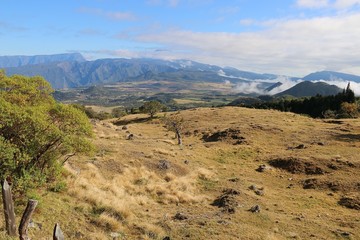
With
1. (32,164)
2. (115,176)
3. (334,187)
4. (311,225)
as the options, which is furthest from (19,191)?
(334,187)

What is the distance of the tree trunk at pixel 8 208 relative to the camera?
13875mm

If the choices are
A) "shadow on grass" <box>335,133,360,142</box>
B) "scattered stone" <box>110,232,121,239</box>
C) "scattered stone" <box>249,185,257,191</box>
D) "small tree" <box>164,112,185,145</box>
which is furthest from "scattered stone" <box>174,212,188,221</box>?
"shadow on grass" <box>335,133,360,142</box>

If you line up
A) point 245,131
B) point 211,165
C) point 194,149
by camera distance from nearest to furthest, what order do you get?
1. point 211,165
2. point 194,149
3. point 245,131

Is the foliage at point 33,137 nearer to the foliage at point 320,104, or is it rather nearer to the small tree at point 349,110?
the small tree at point 349,110

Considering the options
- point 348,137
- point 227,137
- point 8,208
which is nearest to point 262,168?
point 227,137

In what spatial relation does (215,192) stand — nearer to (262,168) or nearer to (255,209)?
(255,209)

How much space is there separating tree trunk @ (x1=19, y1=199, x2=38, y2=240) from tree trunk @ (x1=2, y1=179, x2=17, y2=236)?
60 centimetres

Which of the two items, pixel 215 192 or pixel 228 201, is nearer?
pixel 228 201

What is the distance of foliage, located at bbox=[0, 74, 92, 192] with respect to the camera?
1486 centimetres

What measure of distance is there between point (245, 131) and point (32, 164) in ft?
151

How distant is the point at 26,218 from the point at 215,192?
20.8m

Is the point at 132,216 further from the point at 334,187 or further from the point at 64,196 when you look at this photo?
the point at 334,187

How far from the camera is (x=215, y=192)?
103 feet

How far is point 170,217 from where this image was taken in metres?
23.6
